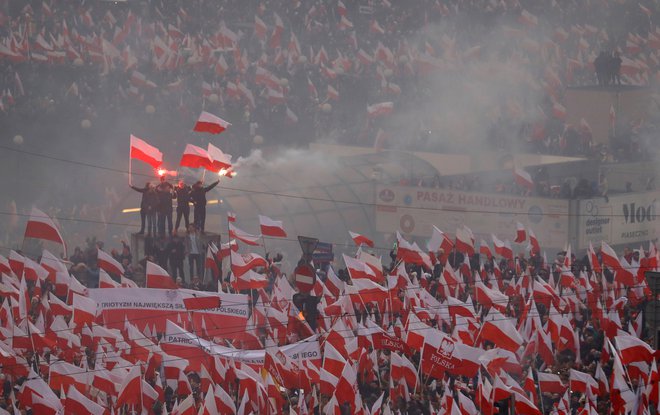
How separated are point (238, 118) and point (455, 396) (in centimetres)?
2237

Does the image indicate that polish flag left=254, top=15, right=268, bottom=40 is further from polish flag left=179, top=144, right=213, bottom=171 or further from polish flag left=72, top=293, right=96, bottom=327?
polish flag left=72, top=293, right=96, bottom=327

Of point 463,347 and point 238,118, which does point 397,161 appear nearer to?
point 238,118

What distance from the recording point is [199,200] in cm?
2597

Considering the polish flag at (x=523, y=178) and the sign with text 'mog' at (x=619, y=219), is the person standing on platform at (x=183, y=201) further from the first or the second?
the sign with text 'mog' at (x=619, y=219)

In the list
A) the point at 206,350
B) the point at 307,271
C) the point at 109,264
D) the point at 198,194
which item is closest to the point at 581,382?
the point at 206,350

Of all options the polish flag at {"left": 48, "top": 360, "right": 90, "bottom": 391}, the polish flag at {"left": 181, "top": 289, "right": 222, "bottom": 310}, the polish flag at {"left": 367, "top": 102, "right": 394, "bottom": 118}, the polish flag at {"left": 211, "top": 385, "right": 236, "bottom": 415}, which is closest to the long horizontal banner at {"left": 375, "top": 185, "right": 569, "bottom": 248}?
the polish flag at {"left": 367, "top": 102, "right": 394, "bottom": 118}

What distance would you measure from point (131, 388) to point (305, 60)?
26.9 meters

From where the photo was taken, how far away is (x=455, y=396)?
1852 centimetres

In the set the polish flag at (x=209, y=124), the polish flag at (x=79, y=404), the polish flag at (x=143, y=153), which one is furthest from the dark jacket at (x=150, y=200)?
the polish flag at (x=79, y=404)

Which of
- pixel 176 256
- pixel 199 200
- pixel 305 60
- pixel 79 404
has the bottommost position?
pixel 79 404

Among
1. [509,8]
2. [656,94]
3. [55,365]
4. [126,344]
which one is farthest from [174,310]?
[509,8]

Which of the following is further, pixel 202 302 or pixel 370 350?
pixel 202 302

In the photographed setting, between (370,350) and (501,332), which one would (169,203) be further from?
(501,332)

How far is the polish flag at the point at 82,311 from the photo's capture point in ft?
65.2
